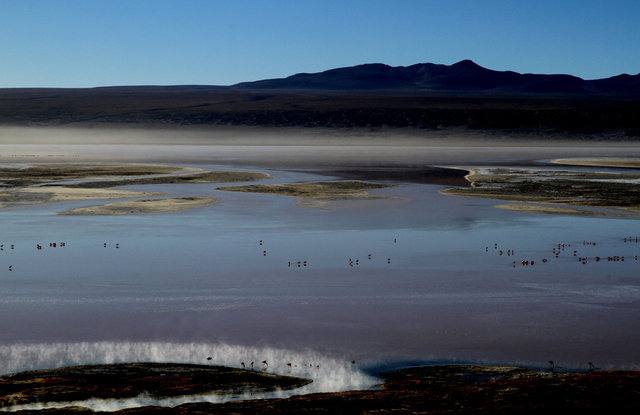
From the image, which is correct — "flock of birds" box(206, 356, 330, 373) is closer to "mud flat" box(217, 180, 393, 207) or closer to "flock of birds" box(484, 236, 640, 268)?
"flock of birds" box(484, 236, 640, 268)

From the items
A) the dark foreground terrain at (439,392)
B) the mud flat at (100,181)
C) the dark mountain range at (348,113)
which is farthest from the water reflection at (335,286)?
the dark mountain range at (348,113)

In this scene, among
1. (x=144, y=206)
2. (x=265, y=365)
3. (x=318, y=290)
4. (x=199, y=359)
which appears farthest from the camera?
(x=144, y=206)

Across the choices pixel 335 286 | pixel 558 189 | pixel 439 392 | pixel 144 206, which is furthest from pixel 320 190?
pixel 439 392

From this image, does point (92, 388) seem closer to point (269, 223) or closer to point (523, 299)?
point (523, 299)

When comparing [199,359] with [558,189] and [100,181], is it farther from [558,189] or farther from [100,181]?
[100,181]

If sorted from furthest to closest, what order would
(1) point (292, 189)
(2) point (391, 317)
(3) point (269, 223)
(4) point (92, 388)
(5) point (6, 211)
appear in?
1. (1) point (292, 189)
2. (5) point (6, 211)
3. (3) point (269, 223)
4. (2) point (391, 317)
5. (4) point (92, 388)

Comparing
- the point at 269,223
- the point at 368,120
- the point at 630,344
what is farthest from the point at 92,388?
the point at 368,120
